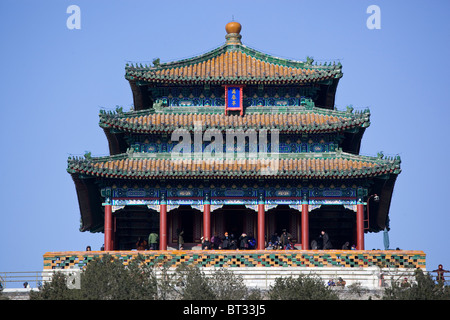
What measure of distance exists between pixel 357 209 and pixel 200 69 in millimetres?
12026

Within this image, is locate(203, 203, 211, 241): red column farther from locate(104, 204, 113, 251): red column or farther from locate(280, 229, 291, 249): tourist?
locate(104, 204, 113, 251): red column

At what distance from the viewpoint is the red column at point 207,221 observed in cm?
5462

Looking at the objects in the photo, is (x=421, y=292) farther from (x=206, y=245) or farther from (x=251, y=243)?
(x=251, y=243)

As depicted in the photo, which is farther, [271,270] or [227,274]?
[271,270]

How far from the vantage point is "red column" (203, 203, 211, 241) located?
54625 millimetres

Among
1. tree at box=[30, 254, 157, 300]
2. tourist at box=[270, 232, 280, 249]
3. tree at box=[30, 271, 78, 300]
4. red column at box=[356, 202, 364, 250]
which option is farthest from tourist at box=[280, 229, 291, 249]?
tree at box=[30, 271, 78, 300]

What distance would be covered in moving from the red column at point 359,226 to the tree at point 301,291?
13091mm

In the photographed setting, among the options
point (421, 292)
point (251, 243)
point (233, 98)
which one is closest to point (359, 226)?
point (251, 243)

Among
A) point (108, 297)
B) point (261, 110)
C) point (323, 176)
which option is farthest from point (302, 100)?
point (108, 297)

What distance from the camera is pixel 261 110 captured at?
58031mm

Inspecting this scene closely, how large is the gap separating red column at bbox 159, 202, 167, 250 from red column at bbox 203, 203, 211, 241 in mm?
2095

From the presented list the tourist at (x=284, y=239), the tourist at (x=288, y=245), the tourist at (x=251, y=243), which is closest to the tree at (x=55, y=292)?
the tourist at (x=251, y=243)

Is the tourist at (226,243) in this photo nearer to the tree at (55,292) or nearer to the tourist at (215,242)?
the tourist at (215,242)
